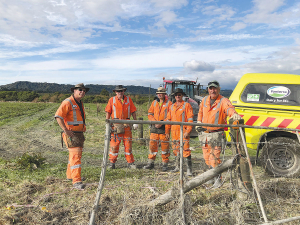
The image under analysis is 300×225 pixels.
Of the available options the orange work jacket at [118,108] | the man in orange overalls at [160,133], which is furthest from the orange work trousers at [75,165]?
the man in orange overalls at [160,133]

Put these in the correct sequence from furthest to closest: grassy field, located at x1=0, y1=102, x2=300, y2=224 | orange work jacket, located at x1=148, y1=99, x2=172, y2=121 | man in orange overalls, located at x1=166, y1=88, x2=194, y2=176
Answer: orange work jacket, located at x1=148, y1=99, x2=172, y2=121
man in orange overalls, located at x1=166, y1=88, x2=194, y2=176
grassy field, located at x1=0, y1=102, x2=300, y2=224

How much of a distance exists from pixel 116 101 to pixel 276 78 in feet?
12.3

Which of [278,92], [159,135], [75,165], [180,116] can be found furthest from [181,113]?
[75,165]

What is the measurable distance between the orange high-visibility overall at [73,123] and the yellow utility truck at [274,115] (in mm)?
3625

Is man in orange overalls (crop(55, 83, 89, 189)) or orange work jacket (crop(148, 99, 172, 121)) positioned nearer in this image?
man in orange overalls (crop(55, 83, 89, 189))

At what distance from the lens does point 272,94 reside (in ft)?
16.3

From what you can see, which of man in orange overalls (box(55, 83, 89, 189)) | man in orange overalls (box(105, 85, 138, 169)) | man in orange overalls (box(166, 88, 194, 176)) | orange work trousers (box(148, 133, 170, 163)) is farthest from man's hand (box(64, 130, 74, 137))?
man in orange overalls (box(166, 88, 194, 176))

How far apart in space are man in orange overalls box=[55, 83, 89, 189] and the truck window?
148 inches

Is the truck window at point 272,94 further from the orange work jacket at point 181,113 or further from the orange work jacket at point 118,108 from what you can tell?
the orange work jacket at point 118,108

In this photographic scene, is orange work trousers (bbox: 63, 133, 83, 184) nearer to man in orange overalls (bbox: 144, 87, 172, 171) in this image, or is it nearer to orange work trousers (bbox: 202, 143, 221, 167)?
man in orange overalls (bbox: 144, 87, 172, 171)

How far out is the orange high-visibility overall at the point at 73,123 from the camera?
4062mm

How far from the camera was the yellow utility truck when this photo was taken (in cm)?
473

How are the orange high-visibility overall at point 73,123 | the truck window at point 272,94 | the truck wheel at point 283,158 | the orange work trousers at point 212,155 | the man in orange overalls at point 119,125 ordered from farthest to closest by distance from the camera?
the man in orange overalls at point 119,125 < the truck window at point 272,94 < the truck wheel at point 283,158 < the orange high-visibility overall at point 73,123 < the orange work trousers at point 212,155

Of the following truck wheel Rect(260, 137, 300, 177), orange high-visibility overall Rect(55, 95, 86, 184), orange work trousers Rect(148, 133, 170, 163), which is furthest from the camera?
orange work trousers Rect(148, 133, 170, 163)
